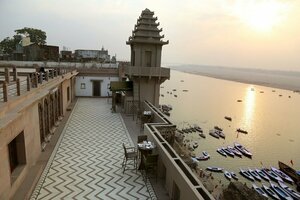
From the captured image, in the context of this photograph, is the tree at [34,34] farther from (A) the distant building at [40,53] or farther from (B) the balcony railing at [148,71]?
(B) the balcony railing at [148,71]

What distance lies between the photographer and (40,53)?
126 feet

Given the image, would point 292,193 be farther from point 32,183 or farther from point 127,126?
point 32,183

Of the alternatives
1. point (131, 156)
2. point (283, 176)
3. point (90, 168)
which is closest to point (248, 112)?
point (283, 176)

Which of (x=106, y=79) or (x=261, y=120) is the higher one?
(x=106, y=79)

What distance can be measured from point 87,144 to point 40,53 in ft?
98.6

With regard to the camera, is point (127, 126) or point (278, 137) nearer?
point (127, 126)

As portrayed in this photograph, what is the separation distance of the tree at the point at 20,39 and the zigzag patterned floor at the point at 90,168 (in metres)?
39.4

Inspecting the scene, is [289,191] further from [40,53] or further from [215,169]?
[40,53]

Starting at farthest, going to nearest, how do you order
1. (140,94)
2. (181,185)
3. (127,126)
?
1. (140,94)
2. (127,126)
3. (181,185)

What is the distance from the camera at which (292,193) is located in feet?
55.9

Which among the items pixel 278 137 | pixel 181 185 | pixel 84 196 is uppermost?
pixel 181 185

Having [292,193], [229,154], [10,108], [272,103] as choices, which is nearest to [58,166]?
[10,108]

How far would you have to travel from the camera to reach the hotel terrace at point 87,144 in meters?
8.35

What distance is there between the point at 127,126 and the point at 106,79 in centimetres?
1387
